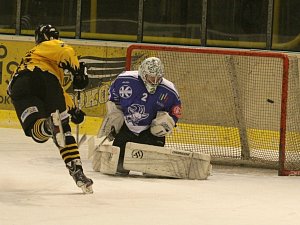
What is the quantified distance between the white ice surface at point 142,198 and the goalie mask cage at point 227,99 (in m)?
0.34

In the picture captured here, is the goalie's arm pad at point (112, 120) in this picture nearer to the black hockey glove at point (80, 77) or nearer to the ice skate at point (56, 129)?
the black hockey glove at point (80, 77)

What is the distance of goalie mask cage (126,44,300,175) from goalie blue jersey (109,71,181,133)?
883mm

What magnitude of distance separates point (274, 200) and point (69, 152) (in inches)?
48.0

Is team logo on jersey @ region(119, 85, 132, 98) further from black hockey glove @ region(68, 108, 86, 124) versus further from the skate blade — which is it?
the skate blade

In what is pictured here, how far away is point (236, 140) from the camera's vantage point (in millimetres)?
7750

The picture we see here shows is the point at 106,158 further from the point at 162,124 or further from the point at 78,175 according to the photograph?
the point at 78,175

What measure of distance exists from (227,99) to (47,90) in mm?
2413

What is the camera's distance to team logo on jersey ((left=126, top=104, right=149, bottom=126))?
675 cm

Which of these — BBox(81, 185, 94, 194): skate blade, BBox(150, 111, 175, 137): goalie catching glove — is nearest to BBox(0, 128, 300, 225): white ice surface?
BBox(81, 185, 94, 194): skate blade

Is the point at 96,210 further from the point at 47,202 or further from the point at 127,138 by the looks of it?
the point at 127,138

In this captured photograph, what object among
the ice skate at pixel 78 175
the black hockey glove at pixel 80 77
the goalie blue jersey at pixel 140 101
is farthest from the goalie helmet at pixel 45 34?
the goalie blue jersey at pixel 140 101

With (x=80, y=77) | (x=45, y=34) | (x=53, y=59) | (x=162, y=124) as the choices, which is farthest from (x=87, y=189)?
(x=162, y=124)

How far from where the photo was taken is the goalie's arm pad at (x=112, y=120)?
6773mm

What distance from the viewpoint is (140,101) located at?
6.76 meters
